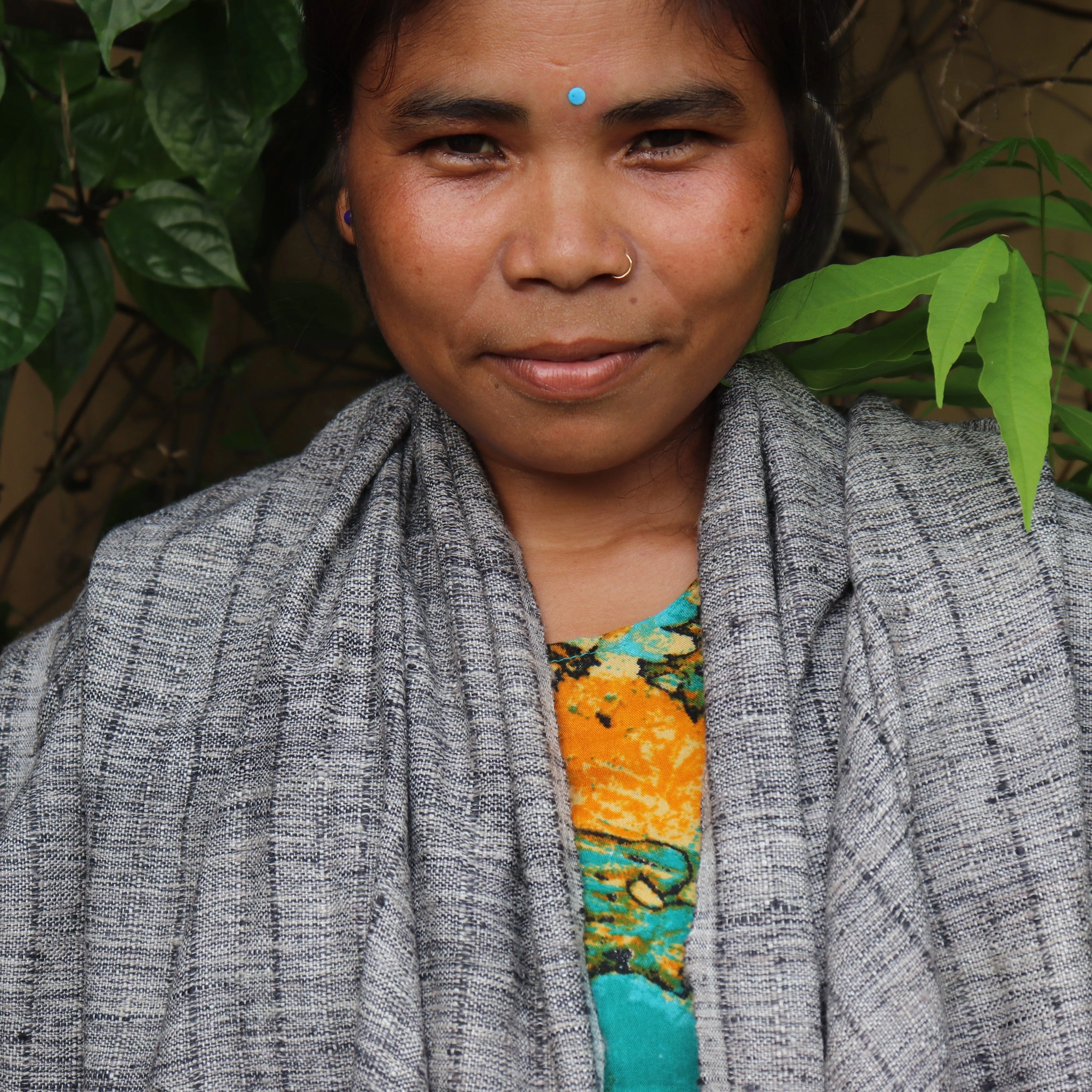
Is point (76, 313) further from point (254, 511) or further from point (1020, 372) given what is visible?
point (1020, 372)

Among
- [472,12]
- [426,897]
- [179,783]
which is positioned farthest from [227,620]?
[472,12]

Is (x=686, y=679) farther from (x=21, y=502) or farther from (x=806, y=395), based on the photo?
(x=21, y=502)

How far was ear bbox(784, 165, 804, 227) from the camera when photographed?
36.9 inches

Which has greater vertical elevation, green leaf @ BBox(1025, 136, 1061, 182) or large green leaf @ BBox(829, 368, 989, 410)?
green leaf @ BBox(1025, 136, 1061, 182)

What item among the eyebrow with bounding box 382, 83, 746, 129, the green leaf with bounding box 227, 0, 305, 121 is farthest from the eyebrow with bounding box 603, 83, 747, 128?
the green leaf with bounding box 227, 0, 305, 121

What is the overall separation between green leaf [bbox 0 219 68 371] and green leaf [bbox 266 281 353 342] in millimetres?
463

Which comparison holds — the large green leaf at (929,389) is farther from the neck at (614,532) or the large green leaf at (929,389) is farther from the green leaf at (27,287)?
the green leaf at (27,287)

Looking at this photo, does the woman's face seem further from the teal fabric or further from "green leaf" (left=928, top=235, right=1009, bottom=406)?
the teal fabric

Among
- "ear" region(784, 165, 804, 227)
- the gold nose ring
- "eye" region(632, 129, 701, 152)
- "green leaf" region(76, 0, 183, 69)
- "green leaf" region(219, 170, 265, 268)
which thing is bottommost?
the gold nose ring

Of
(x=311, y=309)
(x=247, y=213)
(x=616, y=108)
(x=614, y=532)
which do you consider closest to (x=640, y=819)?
(x=614, y=532)

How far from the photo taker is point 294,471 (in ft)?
3.45

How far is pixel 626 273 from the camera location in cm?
76

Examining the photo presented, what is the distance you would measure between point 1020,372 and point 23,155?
1.00 m

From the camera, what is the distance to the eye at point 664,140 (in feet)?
2.58
